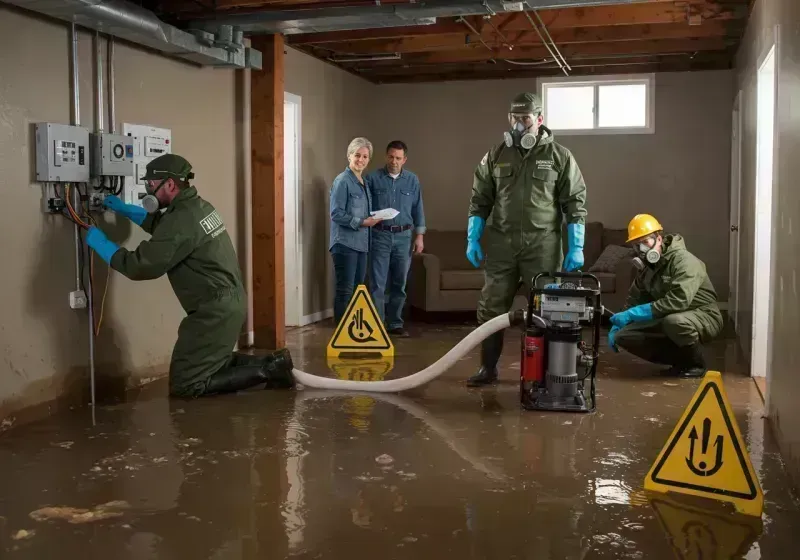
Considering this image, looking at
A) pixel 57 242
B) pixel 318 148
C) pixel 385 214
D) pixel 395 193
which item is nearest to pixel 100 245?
pixel 57 242

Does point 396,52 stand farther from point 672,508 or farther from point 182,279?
point 672,508

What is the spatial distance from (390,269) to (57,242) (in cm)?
316

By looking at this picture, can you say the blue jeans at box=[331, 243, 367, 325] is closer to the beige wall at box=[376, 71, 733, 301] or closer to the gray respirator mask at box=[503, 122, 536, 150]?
the gray respirator mask at box=[503, 122, 536, 150]

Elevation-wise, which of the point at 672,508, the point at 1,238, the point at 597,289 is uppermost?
the point at 1,238

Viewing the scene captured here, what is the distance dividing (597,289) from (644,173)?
4.82m

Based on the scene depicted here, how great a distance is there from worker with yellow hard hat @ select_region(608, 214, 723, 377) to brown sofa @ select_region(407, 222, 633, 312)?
209 centimetres

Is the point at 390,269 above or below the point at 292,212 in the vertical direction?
below

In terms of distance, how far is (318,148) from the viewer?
24.7 feet

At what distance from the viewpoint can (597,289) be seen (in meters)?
4.11

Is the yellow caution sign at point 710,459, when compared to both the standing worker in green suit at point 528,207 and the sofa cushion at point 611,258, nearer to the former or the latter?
the standing worker in green suit at point 528,207

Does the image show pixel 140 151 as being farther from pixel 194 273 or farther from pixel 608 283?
pixel 608 283

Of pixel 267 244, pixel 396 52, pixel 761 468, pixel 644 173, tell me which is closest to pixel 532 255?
pixel 761 468

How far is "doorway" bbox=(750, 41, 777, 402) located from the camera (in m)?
5.01

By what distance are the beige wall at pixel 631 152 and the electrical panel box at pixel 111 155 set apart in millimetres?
4900
